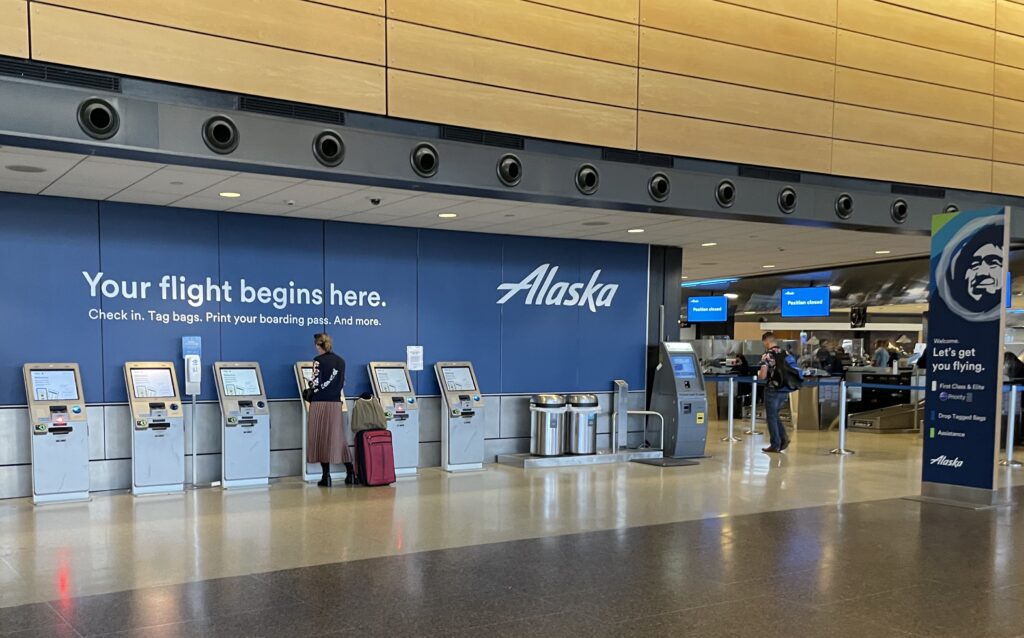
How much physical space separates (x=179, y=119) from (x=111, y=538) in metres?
3.19

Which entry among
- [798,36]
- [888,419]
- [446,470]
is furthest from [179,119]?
[888,419]

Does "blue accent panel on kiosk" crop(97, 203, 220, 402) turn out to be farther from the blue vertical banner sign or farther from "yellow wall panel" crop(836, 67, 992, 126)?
"yellow wall panel" crop(836, 67, 992, 126)

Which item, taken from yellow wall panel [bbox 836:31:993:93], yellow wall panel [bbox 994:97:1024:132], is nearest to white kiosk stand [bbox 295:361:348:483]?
yellow wall panel [bbox 836:31:993:93]

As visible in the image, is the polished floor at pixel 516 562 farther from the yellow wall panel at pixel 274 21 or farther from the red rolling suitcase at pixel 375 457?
the yellow wall panel at pixel 274 21

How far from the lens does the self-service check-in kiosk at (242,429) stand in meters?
8.87

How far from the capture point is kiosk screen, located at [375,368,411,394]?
32.7 ft

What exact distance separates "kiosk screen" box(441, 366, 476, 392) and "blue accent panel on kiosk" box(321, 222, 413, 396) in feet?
1.15

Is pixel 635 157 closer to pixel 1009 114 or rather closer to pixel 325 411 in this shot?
pixel 325 411

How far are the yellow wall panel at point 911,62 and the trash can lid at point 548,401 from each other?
5.15 metres

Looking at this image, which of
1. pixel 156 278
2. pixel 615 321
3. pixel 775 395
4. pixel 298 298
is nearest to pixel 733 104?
pixel 615 321

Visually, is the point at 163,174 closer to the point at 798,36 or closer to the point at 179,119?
the point at 179,119

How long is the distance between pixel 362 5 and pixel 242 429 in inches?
167

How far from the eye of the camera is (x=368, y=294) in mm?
10195

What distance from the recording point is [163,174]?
742 cm
